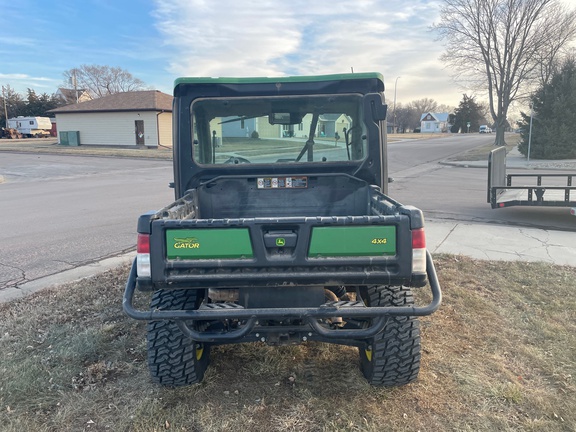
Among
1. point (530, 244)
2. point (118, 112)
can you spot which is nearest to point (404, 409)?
point (530, 244)

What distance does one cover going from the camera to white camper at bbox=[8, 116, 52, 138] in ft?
193

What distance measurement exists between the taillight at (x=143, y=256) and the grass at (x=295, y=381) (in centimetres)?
98

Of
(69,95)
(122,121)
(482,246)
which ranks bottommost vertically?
(482,246)

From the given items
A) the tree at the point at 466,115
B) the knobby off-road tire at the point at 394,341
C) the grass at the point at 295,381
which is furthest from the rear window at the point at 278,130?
the tree at the point at 466,115

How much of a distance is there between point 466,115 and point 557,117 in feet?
244

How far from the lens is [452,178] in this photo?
57.2 ft

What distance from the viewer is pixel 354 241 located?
103 inches

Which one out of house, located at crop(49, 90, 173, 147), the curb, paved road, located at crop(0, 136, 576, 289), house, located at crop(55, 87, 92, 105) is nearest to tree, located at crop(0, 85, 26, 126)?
house, located at crop(55, 87, 92, 105)

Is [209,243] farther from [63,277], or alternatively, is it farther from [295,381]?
[63,277]

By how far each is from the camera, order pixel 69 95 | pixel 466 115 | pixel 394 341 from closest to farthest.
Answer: pixel 394 341, pixel 69 95, pixel 466 115

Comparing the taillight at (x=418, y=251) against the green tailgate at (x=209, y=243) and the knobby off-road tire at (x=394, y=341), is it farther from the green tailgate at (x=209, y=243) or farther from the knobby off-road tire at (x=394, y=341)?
the green tailgate at (x=209, y=243)

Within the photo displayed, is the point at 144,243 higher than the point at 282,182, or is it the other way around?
the point at 282,182

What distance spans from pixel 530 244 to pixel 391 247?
5506 millimetres

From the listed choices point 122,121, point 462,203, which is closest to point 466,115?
point 122,121
